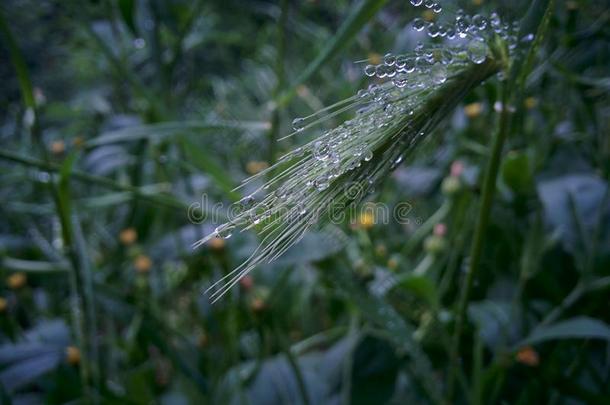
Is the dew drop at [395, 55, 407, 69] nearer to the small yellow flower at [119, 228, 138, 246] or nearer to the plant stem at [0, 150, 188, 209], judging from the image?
the plant stem at [0, 150, 188, 209]

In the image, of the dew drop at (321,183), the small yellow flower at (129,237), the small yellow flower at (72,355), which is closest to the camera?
the dew drop at (321,183)

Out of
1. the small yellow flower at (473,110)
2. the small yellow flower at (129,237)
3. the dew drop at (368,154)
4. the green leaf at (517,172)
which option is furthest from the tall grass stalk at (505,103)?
the small yellow flower at (129,237)

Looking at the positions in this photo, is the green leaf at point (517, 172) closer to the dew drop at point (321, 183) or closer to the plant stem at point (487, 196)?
the plant stem at point (487, 196)

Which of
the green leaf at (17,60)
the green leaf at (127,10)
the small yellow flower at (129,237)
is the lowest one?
the small yellow flower at (129,237)

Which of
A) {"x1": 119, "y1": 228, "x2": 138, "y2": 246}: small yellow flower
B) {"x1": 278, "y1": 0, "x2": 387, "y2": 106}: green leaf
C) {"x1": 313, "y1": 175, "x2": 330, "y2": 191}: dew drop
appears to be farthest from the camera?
{"x1": 119, "y1": 228, "x2": 138, "y2": 246}: small yellow flower

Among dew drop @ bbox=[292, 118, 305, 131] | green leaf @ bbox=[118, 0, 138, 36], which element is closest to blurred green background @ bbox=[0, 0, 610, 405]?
green leaf @ bbox=[118, 0, 138, 36]
